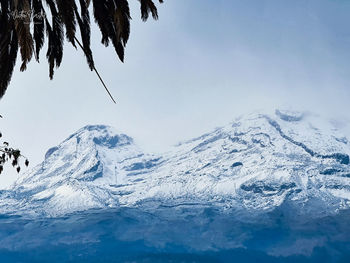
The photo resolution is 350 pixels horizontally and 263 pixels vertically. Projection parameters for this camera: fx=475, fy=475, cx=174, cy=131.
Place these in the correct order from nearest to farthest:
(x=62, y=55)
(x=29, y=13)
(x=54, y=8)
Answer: (x=29, y=13)
(x=54, y=8)
(x=62, y=55)

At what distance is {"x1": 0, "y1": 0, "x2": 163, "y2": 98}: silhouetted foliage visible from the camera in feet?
16.8

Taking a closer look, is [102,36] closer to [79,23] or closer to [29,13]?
[79,23]

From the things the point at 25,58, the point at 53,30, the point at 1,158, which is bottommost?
the point at 1,158

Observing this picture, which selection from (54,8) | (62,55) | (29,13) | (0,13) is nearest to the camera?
(29,13)

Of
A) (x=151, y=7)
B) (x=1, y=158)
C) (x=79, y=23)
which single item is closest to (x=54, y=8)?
(x=79, y=23)

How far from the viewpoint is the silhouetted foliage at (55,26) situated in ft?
16.8

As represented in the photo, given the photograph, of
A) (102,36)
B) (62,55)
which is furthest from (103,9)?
(62,55)

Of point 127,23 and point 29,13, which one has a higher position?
point 127,23

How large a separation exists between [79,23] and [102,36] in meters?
0.36

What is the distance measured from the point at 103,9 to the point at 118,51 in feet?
1.92

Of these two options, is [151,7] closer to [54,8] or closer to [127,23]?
[127,23]

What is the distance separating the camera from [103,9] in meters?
6.27

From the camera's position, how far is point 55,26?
626 cm

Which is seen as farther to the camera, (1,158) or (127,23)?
(1,158)
